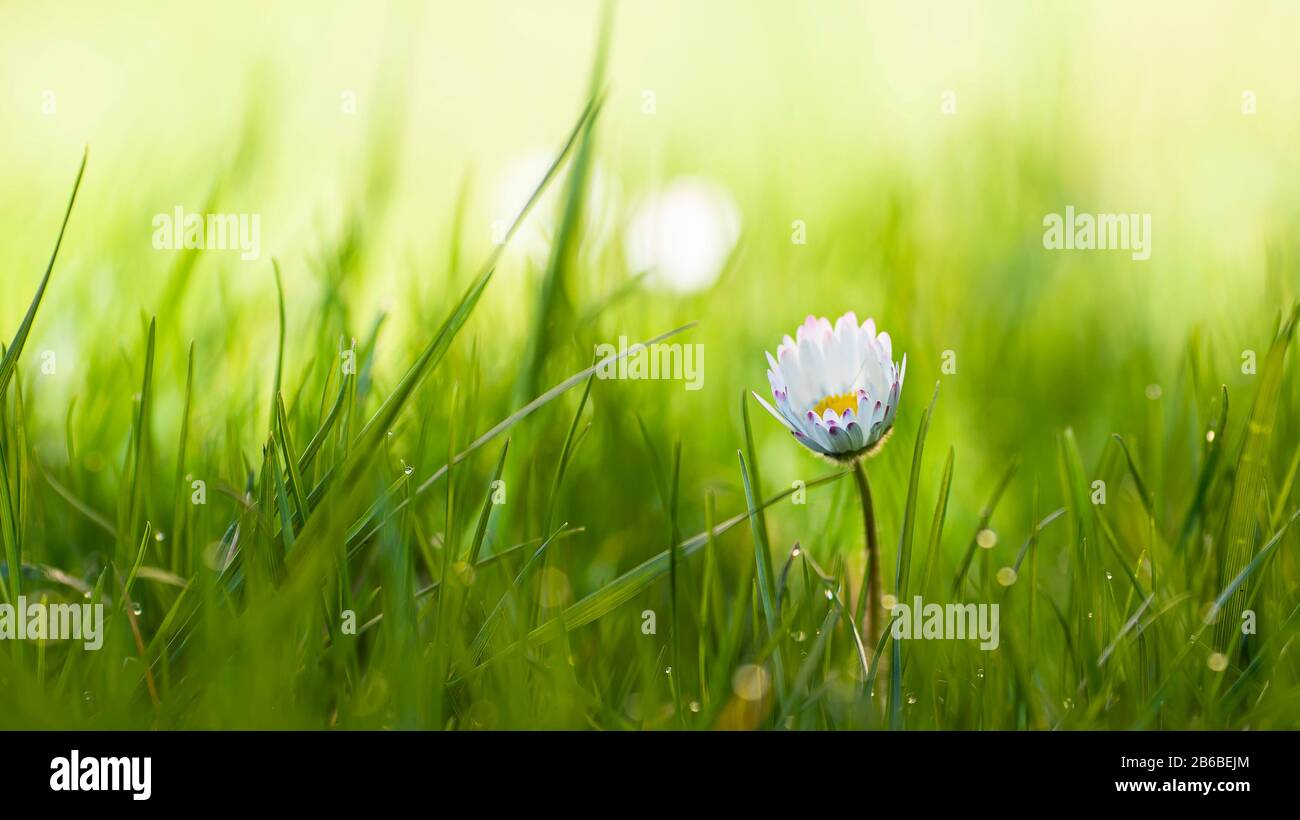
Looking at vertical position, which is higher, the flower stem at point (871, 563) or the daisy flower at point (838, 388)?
the daisy flower at point (838, 388)

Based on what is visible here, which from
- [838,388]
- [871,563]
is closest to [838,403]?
[838,388]

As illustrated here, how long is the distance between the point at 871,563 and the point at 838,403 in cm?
14

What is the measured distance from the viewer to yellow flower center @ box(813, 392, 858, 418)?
86cm

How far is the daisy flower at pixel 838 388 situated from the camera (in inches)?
32.6

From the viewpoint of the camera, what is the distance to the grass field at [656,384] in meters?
0.81

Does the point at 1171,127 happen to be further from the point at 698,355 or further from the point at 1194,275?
the point at 698,355

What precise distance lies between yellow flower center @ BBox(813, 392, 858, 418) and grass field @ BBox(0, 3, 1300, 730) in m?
0.07

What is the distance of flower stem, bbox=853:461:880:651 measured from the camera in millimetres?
832

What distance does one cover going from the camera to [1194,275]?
159 centimetres

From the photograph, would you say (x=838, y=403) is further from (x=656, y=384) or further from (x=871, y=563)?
(x=656, y=384)

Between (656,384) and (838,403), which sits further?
(656,384)

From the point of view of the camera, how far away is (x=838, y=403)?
2.81ft

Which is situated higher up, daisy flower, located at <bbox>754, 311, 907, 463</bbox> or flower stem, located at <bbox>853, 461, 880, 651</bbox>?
daisy flower, located at <bbox>754, 311, 907, 463</bbox>

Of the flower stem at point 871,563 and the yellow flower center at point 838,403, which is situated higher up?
the yellow flower center at point 838,403
